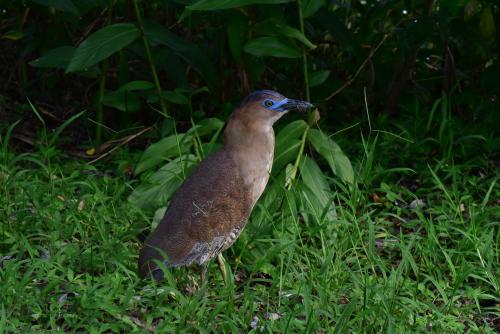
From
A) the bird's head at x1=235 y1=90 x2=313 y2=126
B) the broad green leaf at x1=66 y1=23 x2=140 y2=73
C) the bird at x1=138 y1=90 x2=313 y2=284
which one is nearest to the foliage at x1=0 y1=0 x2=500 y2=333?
the broad green leaf at x1=66 y1=23 x2=140 y2=73

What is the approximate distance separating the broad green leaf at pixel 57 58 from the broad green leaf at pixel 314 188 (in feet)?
6.01

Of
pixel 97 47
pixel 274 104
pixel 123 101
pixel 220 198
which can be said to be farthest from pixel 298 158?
pixel 123 101

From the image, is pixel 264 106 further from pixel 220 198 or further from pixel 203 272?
pixel 203 272

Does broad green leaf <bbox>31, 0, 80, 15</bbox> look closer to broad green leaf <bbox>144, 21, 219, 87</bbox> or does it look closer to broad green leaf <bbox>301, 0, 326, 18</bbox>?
broad green leaf <bbox>144, 21, 219, 87</bbox>

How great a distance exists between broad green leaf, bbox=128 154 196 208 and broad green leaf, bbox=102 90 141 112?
3.58 ft

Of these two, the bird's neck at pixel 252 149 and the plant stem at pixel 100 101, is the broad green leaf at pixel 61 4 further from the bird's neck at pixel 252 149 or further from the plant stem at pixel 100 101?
the bird's neck at pixel 252 149

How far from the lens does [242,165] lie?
16.4 feet

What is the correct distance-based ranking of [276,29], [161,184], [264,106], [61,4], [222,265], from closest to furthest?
[222,265] → [264,106] → [161,184] → [276,29] → [61,4]

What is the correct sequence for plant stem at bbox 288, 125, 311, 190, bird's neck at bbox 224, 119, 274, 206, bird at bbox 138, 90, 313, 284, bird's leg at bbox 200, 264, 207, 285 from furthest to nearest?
1. plant stem at bbox 288, 125, 311, 190
2. bird's neck at bbox 224, 119, 274, 206
3. bird's leg at bbox 200, 264, 207, 285
4. bird at bbox 138, 90, 313, 284

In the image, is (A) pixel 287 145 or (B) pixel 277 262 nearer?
(B) pixel 277 262

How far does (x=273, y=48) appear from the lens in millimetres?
5816

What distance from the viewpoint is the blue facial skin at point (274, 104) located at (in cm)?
518

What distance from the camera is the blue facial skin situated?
5.18 meters

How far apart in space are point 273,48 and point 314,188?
2.97ft
